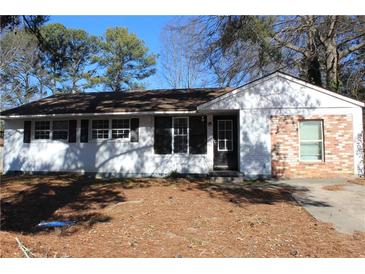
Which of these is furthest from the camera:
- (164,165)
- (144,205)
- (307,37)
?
(307,37)

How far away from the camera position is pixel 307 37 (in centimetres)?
2131

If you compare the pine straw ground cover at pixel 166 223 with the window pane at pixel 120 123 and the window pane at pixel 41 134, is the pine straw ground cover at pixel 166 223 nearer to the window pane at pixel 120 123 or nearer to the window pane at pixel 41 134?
the window pane at pixel 120 123

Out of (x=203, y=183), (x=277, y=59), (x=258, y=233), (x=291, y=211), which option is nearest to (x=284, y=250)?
(x=258, y=233)

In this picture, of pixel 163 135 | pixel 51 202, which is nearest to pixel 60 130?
pixel 163 135

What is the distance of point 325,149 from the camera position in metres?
13.1

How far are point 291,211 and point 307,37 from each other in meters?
15.9

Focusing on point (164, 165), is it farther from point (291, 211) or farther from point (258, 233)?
point (258, 233)

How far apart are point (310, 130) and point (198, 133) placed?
14.4 ft

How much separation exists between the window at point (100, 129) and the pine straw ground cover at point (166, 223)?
11.4 feet

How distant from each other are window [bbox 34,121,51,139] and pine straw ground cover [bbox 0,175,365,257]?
4.07 metres

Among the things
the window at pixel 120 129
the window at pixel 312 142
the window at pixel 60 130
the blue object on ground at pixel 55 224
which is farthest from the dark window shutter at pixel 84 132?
the window at pixel 312 142

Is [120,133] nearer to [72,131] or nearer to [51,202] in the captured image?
[72,131]

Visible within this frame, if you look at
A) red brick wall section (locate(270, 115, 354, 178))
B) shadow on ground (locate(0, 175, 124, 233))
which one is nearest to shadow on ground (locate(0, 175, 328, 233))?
shadow on ground (locate(0, 175, 124, 233))

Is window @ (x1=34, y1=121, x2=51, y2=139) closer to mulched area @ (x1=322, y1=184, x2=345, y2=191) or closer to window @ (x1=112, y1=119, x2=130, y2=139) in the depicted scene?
window @ (x1=112, y1=119, x2=130, y2=139)
